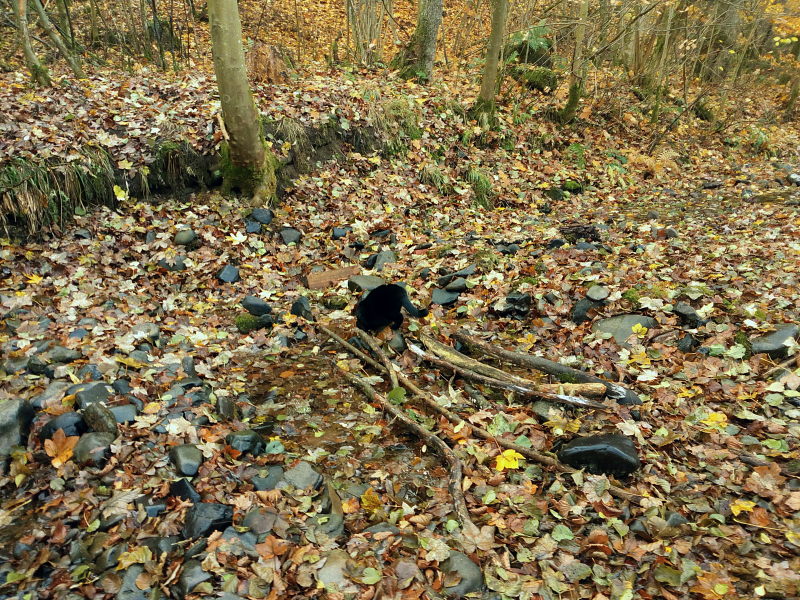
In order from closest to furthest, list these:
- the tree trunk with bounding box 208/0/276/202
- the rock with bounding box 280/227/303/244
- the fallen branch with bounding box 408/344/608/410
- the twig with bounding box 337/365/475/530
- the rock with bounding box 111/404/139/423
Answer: the twig with bounding box 337/365/475/530
the rock with bounding box 111/404/139/423
the fallen branch with bounding box 408/344/608/410
the tree trunk with bounding box 208/0/276/202
the rock with bounding box 280/227/303/244

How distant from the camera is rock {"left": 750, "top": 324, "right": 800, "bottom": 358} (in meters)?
4.44

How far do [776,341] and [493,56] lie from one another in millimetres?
8179

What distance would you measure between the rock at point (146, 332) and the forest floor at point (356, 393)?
5 cm

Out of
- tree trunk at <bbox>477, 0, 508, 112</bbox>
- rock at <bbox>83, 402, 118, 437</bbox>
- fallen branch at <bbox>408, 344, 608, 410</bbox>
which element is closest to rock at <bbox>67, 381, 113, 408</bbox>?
rock at <bbox>83, 402, 118, 437</bbox>

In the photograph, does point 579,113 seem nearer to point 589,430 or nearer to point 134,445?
point 589,430

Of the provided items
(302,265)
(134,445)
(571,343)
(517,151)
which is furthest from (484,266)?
(517,151)

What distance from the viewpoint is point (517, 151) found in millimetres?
11031

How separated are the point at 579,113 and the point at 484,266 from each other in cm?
795

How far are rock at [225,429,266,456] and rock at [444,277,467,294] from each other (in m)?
3.13

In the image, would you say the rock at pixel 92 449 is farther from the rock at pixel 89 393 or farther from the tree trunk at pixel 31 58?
the tree trunk at pixel 31 58

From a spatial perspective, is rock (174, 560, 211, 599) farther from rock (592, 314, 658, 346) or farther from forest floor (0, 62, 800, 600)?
rock (592, 314, 658, 346)

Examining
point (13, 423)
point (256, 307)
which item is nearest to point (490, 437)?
point (256, 307)

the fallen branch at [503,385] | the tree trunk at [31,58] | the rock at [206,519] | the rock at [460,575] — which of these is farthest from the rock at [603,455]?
the tree trunk at [31,58]

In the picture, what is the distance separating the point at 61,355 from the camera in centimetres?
446
